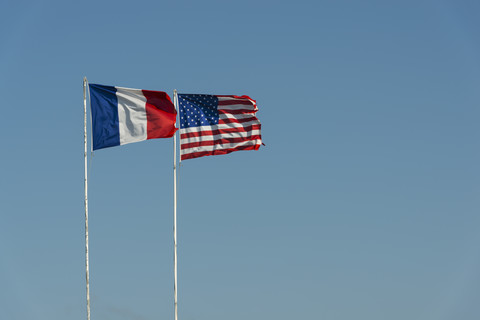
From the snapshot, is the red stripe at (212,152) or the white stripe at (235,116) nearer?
the red stripe at (212,152)

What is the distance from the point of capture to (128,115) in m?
130

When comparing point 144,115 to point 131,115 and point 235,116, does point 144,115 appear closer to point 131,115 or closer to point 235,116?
point 131,115

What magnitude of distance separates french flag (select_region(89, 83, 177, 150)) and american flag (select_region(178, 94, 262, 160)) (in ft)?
7.36

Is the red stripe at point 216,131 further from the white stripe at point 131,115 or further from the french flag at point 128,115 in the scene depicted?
the white stripe at point 131,115

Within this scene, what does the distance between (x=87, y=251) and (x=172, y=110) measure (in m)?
→ 15.6

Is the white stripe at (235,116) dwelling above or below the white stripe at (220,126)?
above

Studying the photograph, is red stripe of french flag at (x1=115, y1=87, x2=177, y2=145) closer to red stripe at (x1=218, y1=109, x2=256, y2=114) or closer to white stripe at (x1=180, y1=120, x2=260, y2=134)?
white stripe at (x1=180, y1=120, x2=260, y2=134)

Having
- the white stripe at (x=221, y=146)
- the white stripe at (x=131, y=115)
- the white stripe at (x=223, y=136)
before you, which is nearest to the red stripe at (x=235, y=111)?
the white stripe at (x=223, y=136)

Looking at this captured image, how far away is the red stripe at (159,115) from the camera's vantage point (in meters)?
131

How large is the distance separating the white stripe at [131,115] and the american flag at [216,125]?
4200 mm

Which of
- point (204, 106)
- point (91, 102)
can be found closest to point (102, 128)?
point (91, 102)

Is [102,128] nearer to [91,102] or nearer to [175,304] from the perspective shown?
[91,102]

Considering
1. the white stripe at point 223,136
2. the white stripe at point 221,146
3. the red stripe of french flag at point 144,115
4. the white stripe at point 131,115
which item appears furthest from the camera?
the white stripe at point 223,136

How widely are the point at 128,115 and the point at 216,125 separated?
900cm
